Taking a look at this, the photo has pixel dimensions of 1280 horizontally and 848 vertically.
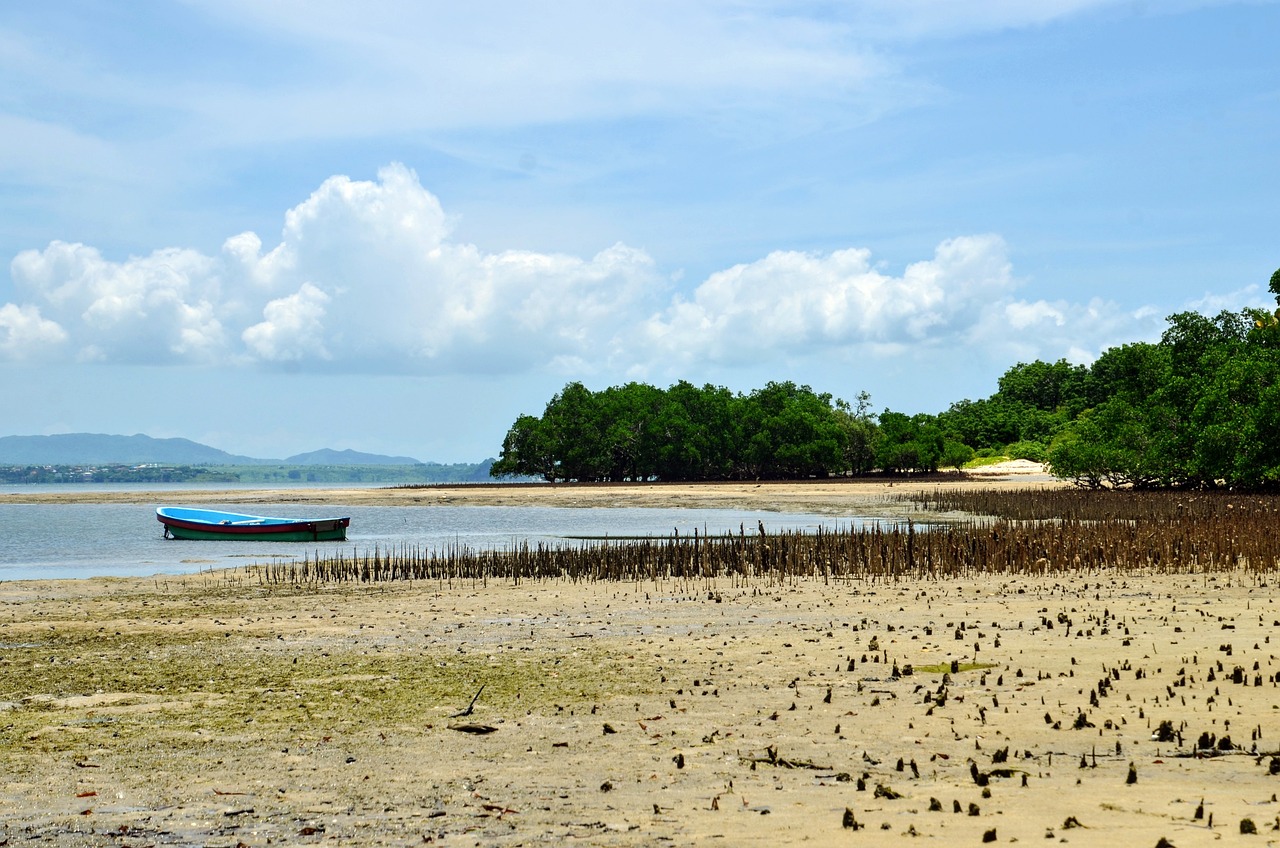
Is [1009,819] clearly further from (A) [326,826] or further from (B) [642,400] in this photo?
(B) [642,400]

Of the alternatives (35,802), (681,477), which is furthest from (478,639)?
A: (681,477)

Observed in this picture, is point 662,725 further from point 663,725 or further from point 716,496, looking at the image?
point 716,496

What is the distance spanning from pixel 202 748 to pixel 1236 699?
8958mm

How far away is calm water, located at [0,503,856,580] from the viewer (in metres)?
35.7

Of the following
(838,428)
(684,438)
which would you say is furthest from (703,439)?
(838,428)

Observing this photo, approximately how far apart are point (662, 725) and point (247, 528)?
1433 inches

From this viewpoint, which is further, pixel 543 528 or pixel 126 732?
pixel 543 528

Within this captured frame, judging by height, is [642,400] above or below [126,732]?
above

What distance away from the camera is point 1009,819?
7.25 m

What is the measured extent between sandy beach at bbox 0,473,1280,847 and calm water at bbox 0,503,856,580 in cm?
1479

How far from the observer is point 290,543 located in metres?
43.0

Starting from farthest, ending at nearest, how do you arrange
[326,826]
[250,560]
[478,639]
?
[250,560] → [478,639] → [326,826]

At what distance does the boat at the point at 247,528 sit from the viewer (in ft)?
141

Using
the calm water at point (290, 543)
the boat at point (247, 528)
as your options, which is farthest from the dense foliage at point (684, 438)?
the boat at point (247, 528)
